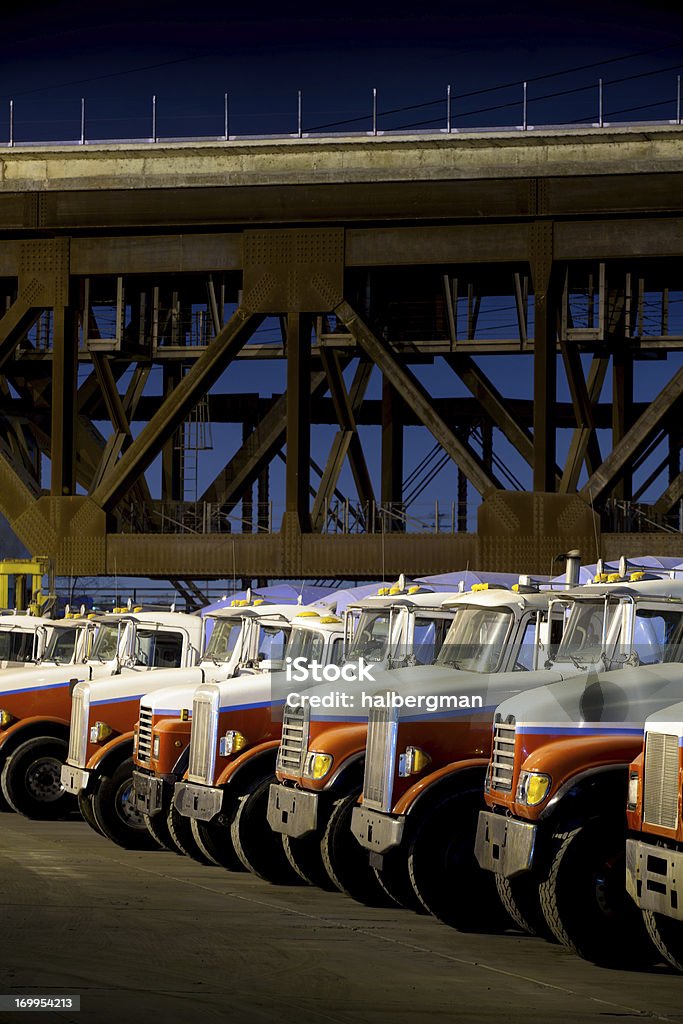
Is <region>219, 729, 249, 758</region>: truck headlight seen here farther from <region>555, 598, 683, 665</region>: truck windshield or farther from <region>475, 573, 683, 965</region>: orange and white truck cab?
<region>475, 573, 683, 965</region>: orange and white truck cab

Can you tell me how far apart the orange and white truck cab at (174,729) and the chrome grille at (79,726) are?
4.24 ft

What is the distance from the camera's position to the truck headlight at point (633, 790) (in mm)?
13719

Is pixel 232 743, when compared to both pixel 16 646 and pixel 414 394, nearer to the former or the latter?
pixel 16 646

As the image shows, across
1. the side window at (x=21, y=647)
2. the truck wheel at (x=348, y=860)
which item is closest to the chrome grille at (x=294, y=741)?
the truck wheel at (x=348, y=860)

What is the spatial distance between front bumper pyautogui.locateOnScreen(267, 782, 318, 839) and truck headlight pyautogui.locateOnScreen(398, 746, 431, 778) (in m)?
1.50

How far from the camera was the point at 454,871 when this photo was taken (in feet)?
54.1

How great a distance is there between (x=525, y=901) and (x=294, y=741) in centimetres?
393

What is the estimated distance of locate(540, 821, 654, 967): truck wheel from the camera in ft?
47.8

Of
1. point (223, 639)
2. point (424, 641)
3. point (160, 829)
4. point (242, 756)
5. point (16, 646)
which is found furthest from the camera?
point (16, 646)

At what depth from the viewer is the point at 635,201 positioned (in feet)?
148

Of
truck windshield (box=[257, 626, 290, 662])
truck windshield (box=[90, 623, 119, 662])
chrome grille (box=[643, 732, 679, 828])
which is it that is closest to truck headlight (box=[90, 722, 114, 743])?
truck windshield (box=[90, 623, 119, 662])

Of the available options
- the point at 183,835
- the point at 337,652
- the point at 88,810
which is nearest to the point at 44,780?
the point at 88,810

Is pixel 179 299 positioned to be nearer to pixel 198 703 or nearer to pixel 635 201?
pixel 635 201

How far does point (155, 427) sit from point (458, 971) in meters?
36.3
